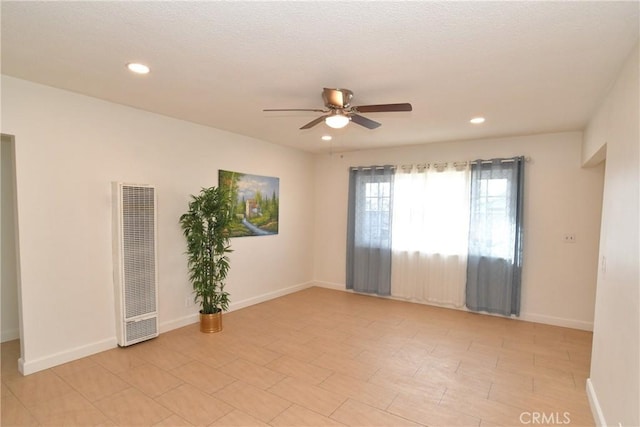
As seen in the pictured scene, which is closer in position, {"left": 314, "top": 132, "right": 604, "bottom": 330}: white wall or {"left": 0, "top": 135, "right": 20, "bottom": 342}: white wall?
{"left": 0, "top": 135, "right": 20, "bottom": 342}: white wall

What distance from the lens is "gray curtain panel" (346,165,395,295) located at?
564 cm

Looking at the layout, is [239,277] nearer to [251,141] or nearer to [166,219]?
[166,219]

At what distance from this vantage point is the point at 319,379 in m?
2.94

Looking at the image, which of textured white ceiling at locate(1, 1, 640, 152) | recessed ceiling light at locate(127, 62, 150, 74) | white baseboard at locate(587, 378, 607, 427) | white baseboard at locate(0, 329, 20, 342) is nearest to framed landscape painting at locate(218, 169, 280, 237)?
textured white ceiling at locate(1, 1, 640, 152)

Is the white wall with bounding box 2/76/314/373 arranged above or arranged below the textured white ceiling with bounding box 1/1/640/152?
below

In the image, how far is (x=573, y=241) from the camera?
14.2 feet

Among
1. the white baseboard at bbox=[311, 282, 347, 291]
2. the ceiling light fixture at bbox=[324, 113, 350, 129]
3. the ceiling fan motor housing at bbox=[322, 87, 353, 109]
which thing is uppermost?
the ceiling fan motor housing at bbox=[322, 87, 353, 109]

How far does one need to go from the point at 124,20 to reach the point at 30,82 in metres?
1.72

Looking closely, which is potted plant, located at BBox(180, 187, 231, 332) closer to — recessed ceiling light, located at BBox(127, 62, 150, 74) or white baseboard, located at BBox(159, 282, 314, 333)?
white baseboard, located at BBox(159, 282, 314, 333)

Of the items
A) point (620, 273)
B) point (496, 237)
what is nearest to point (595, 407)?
point (620, 273)

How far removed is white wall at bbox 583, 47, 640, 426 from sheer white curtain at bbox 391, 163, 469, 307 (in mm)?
2367

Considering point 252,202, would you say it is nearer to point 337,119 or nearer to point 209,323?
point 209,323

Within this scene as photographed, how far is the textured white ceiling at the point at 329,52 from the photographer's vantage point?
1.77 m

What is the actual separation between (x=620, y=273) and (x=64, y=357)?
4.63 m
